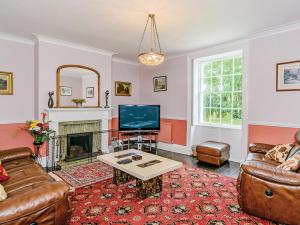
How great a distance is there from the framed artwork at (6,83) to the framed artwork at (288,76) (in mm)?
5193

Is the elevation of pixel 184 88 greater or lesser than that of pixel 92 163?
greater

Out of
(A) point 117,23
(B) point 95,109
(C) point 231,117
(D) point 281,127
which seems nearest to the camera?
(A) point 117,23

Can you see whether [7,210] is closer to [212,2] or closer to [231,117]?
[212,2]

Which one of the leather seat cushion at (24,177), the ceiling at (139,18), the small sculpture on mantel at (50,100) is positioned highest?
the ceiling at (139,18)

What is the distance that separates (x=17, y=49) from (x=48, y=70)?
761 millimetres

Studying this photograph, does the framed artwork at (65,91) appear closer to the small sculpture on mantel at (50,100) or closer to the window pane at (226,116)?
the small sculpture on mantel at (50,100)

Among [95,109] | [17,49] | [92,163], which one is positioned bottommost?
[92,163]

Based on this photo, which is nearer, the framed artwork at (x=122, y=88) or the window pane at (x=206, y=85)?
the window pane at (x=206, y=85)

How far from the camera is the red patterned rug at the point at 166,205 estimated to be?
213cm

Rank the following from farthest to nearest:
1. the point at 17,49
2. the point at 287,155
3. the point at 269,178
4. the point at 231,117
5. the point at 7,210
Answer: the point at 231,117 < the point at 17,49 < the point at 287,155 < the point at 269,178 < the point at 7,210

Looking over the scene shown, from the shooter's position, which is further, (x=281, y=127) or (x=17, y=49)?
(x=17, y=49)

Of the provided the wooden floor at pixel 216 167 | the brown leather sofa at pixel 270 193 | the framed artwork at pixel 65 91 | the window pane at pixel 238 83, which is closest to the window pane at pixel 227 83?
the window pane at pixel 238 83

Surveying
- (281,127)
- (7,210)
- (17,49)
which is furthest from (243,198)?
(17,49)

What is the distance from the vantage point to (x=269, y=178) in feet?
6.58
